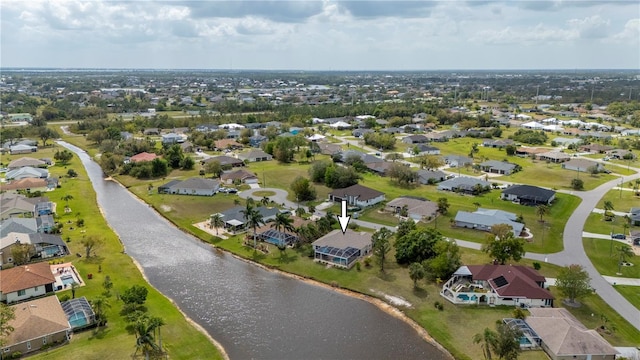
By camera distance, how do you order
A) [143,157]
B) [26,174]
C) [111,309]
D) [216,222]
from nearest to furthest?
[111,309] < [216,222] < [26,174] < [143,157]

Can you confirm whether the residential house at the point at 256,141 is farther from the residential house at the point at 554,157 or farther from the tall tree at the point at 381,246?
the tall tree at the point at 381,246

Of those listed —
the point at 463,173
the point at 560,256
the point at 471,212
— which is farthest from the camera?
the point at 463,173

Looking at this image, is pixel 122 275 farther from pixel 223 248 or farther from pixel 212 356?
pixel 212 356

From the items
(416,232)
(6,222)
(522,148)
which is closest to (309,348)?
(416,232)

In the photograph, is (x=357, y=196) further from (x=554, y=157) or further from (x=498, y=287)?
(x=554, y=157)

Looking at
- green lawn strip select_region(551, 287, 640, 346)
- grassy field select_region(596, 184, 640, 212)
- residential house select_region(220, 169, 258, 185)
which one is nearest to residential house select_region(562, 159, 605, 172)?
grassy field select_region(596, 184, 640, 212)

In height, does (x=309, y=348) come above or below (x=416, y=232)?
below

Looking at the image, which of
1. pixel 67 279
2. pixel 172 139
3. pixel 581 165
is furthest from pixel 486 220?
pixel 172 139
